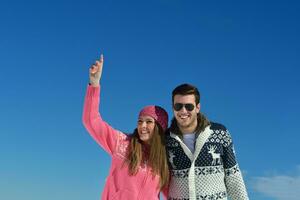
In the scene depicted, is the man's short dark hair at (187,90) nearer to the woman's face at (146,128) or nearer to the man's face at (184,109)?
the man's face at (184,109)

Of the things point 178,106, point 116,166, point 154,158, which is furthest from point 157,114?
point 116,166

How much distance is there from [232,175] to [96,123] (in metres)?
2.64

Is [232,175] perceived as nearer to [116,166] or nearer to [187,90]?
[187,90]

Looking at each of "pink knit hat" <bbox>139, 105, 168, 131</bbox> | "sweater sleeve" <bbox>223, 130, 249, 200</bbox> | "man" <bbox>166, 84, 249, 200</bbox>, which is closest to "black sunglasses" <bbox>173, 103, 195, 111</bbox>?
"man" <bbox>166, 84, 249, 200</bbox>

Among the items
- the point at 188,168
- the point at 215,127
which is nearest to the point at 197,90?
the point at 215,127

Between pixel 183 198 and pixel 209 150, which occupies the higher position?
pixel 209 150

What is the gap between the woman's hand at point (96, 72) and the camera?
7.64m

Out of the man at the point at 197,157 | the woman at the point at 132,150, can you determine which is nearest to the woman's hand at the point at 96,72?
the woman at the point at 132,150

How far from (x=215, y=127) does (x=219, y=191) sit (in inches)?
45.5

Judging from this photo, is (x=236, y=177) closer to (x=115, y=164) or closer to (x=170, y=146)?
(x=170, y=146)

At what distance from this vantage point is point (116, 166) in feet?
25.0

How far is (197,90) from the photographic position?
7770 mm

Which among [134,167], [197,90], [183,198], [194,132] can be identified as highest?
[197,90]

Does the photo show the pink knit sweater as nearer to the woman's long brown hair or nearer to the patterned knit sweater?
the woman's long brown hair
